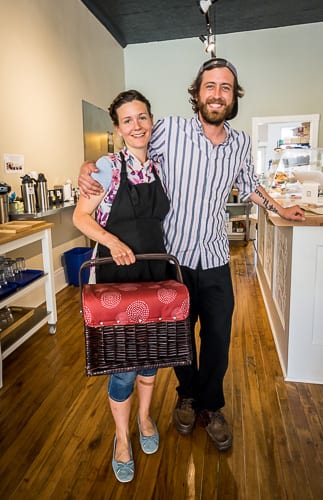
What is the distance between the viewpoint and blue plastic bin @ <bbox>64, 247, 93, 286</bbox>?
400cm

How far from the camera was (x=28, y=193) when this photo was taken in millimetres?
3021

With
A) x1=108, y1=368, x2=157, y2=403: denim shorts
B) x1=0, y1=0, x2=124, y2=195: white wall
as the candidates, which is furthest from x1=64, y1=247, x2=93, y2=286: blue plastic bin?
x1=108, y1=368, x2=157, y2=403: denim shorts

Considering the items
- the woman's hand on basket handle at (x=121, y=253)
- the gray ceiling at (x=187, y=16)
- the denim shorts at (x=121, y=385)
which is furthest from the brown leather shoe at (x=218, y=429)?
the gray ceiling at (x=187, y=16)

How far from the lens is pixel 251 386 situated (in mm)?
2117

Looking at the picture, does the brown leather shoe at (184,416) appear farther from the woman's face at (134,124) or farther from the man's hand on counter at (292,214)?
the woman's face at (134,124)

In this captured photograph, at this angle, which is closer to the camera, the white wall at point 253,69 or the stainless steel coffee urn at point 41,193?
the stainless steel coffee urn at point 41,193

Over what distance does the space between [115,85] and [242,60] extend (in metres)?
2.06

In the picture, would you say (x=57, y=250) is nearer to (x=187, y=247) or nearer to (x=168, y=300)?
(x=187, y=247)

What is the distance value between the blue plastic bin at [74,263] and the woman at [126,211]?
261 cm

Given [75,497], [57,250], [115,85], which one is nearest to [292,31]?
[115,85]

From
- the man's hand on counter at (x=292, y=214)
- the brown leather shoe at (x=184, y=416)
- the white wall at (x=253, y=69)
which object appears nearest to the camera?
the brown leather shoe at (x=184, y=416)

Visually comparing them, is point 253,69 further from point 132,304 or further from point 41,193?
point 132,304

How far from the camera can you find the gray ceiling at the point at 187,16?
4.86 m

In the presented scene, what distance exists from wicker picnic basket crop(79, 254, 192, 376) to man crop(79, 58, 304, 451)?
0.92 ft
